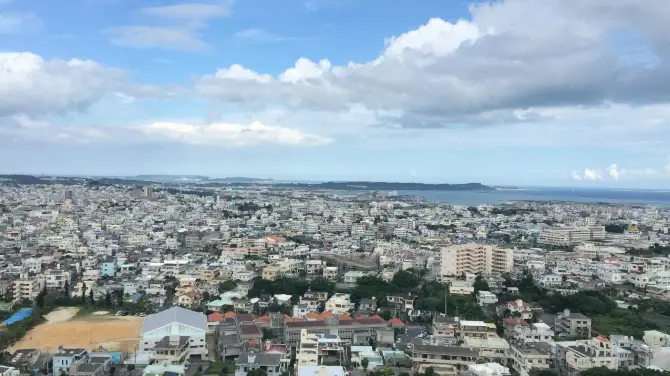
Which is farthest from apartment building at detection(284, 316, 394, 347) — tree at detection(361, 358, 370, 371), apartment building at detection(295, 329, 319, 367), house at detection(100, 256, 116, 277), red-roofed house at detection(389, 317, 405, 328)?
house at detection(100, 256, 116, 277)

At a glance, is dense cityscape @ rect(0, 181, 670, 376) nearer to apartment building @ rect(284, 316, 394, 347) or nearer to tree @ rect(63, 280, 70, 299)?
apartment building @ rect(284, 316, 394, 347)

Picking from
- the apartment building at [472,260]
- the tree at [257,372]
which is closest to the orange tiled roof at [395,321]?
the tree at [257,372]

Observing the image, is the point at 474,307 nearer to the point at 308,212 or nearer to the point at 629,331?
the point at 629,331

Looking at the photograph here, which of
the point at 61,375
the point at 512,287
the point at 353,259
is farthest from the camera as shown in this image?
the point at 353,259

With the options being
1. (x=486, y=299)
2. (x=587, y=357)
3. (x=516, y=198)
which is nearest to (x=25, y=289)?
(x=486, y=299)

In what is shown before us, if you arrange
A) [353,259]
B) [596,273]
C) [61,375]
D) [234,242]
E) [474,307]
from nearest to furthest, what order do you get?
[61,375]
[474,307]
[596,273]
[353,259]
[234,242]

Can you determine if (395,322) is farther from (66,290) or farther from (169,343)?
(66,290)

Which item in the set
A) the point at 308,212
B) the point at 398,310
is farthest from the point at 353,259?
the point at 308,212
